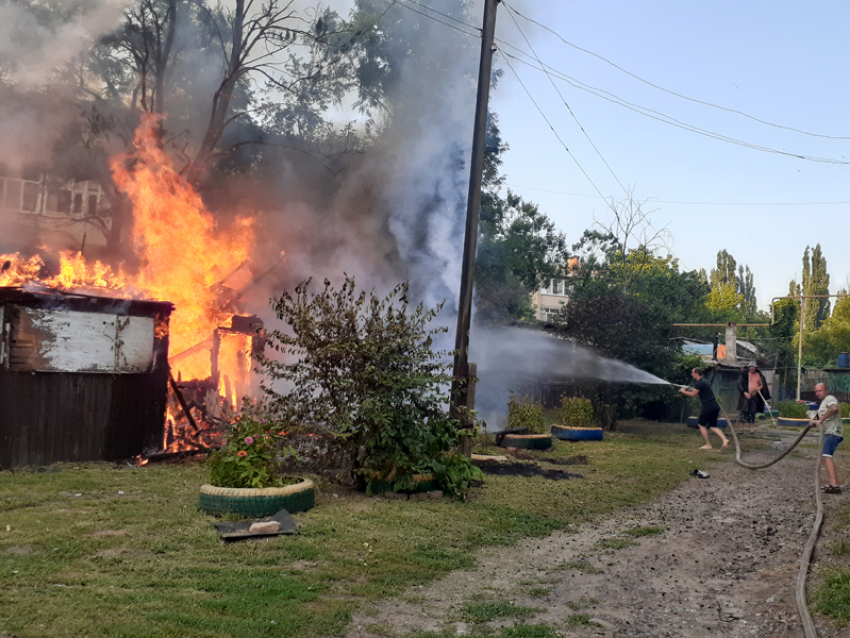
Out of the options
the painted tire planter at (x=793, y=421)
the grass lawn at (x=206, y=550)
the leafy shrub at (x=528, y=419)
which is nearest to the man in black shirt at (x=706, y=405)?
the leafy shrub at (x=528, y=419)

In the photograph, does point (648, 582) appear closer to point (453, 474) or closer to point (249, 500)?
point (453, 474)

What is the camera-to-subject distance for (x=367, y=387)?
29.6 feet

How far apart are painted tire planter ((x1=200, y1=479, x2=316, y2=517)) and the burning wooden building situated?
4823mm

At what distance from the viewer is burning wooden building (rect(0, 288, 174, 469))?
35.4 feet

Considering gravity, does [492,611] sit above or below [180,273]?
below

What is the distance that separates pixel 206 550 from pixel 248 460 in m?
1.72

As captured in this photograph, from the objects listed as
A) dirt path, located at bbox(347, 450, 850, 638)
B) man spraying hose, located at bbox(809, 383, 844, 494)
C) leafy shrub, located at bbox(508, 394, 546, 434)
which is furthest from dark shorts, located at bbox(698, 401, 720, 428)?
dirt path, located at bbox(347, 450, 850, 638)

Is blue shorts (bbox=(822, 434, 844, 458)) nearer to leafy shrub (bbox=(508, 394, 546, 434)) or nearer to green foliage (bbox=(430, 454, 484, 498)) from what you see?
green foliage (bbox=(430, 454, 484, 498))

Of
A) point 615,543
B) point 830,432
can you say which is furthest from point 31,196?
point 830,432

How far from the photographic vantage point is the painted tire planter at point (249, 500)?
736cm

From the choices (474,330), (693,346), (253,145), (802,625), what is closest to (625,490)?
(802,625)

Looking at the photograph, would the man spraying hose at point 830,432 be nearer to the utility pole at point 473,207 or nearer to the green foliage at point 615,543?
the green foliage at point 615,543

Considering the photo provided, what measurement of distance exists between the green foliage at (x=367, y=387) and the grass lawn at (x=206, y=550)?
1.95 feet

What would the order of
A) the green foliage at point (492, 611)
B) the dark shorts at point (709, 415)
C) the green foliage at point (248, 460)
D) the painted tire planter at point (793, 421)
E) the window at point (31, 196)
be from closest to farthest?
the green foliage at point (492, 611)
the green foliage at point (248, 460)
the dark shorts at point (709, 415)
the window at point (31, 196)
the painted tire planter at point (793, 421)
